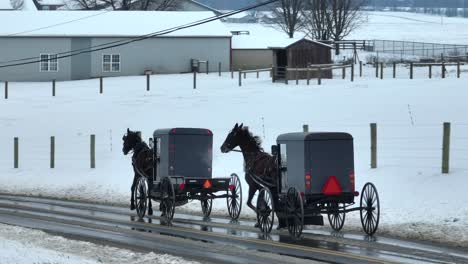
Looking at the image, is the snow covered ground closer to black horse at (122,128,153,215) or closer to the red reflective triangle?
the red reflective triangle

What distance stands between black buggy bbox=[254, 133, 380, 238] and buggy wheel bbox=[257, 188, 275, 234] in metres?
0.10

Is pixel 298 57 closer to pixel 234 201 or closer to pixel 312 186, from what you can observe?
pixel 234 201

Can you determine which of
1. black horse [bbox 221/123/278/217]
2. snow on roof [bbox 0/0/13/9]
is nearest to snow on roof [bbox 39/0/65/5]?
snow on roof [bbox 0/0/13/9]

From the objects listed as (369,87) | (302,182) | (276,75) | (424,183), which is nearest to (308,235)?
(302,182)

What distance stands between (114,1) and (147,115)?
5680 cm

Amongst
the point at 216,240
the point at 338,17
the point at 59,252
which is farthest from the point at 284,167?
the point at 338,17

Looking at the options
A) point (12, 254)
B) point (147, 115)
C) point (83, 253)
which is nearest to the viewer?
point (12, 254)

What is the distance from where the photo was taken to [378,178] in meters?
22.7

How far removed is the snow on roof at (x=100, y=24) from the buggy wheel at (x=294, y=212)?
173ft

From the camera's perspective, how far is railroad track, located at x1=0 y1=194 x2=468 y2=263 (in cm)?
1427

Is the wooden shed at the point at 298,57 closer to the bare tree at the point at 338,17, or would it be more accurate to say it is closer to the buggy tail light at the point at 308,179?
the bare tree at the point at 338,17

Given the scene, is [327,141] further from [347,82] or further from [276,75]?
[276,75]

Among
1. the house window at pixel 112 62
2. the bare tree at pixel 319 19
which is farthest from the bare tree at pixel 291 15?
the house window at pixel 112 62

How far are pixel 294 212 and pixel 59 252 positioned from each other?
14.9 feet
